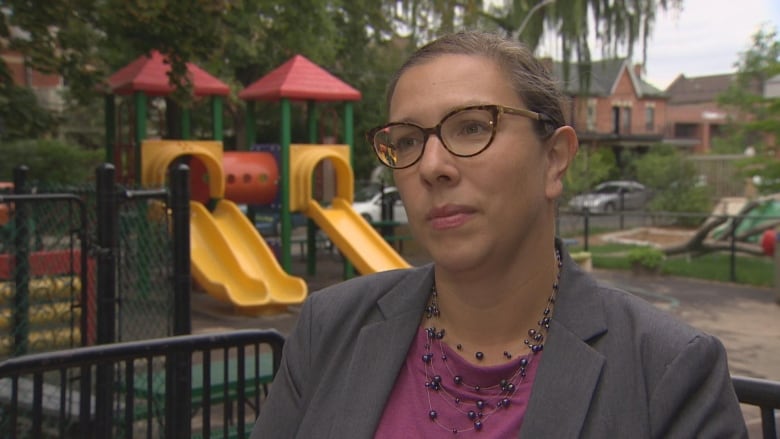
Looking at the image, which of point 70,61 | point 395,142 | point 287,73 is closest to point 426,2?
point 287,73

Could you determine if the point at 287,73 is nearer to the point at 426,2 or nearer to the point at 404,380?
the point at 426,2

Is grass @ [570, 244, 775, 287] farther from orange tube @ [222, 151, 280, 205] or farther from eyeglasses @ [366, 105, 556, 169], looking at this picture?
eyeglasses @ [366, 105, 556, 169]

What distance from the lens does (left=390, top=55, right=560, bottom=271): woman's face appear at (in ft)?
4.78

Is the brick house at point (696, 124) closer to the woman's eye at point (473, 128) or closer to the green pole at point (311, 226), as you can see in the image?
the green pole at point (311, 226)

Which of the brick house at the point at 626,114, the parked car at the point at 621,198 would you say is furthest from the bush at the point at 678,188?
the brick house at the point at 626,114

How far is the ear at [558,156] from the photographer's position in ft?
5.08

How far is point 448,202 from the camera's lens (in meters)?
1.47

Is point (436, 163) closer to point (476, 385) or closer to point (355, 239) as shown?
point (476, 385)

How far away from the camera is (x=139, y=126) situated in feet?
35.9

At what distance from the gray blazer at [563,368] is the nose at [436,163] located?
1.10 ft

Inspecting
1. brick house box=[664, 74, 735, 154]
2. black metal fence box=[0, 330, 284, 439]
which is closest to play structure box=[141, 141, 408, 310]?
black metal fence box=[0, 330, 284, 439]

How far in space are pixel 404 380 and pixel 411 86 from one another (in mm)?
601

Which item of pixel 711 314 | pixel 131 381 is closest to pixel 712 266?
pixel 711 314

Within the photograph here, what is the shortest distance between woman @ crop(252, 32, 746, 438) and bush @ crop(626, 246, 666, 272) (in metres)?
12.3
